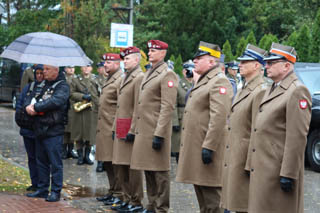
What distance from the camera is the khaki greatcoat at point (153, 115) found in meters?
7.19

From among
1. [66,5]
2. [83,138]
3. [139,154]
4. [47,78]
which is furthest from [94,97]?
[66,5]

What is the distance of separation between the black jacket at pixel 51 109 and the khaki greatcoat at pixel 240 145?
10.1ft

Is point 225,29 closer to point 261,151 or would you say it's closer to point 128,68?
point 128,68

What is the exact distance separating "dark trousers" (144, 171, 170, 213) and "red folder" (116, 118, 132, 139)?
2.14ft

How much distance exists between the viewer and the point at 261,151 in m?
5.20

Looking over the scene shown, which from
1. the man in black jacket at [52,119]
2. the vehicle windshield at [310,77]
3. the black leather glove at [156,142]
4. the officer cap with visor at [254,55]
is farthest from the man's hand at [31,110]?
the vehicle windshield at [310,77]

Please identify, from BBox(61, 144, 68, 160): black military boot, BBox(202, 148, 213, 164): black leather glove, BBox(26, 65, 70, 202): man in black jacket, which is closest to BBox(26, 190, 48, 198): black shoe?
BBox(26, 65, 70, 202): man in black jacket

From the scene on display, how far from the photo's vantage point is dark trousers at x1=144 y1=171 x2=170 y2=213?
23.5ft

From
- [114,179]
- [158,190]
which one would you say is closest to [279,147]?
[158,190]

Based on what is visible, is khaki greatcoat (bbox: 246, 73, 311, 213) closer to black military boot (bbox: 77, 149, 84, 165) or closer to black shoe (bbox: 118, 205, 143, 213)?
black shoe (bbox: 118, 205, 143, 213)

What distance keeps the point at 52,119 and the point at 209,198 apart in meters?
2.75

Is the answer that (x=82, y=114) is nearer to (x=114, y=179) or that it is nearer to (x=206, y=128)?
(x=114, y=179)

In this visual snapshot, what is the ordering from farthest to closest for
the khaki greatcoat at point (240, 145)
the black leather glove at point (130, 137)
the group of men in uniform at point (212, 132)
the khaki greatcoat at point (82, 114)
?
the khaki greatcoat at point (82, 114)
the black leather glove at point (130, 137)
the khaki greatcoat at point (240, 145)
the group of men in uniform at point (212, 132)

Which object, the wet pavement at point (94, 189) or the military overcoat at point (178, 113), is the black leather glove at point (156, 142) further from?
the military overcoat at point (178, 113)
